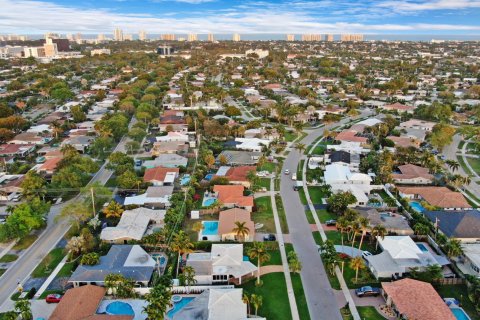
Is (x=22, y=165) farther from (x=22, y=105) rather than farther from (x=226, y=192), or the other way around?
(x=22, y=105)

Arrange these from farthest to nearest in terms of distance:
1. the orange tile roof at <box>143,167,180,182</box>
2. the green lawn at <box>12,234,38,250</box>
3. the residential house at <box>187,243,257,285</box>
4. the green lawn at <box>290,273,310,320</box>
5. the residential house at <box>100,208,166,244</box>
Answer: the orange tile roof at <box>143,167,180,182</box> → the residential house at <box>100,208,166,244</box> → the green lawn at <box>12,234,38,250</box> → the residential house at <box>187,243,257,285</box> → the green lawn at <box>290,273,310,320</box>

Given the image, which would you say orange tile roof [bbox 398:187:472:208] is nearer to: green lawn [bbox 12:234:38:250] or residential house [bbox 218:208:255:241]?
residential house [bbox 218:208:255:241]

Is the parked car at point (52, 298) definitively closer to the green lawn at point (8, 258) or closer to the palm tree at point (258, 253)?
the green lawn at point (8, 258)

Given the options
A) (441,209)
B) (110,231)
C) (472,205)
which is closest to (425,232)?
(441,209)

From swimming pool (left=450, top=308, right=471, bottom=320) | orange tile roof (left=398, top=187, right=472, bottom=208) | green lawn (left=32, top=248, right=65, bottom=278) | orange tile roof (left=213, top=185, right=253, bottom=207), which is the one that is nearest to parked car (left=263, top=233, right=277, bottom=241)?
orange tile roof (left=213, top=185, right=253, bottom=207)

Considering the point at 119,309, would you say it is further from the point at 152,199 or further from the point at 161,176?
the point at 161,176

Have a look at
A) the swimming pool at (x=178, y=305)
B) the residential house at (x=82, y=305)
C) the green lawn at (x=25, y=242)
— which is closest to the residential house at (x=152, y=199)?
the green lawn at (x=25, y=242)
